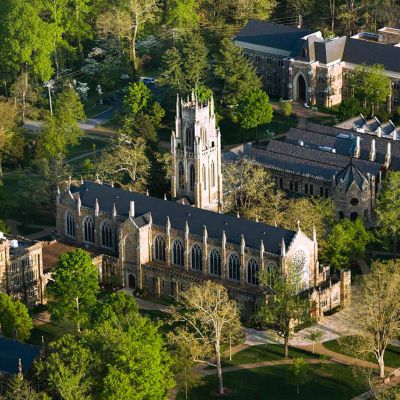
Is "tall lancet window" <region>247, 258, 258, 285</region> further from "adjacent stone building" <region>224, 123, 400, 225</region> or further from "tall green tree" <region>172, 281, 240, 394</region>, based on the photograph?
"adjacent stone building" <region>224, 123, 400, 225</region>

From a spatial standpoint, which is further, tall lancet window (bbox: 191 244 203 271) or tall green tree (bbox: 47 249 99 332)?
tall lancet window (bbox: 191 244 203 271)

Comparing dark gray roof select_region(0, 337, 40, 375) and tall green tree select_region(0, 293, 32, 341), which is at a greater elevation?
dark gray roof select_region(0, 337, 40, 375)

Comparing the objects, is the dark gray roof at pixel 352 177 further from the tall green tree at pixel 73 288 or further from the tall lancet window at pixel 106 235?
the tall green tree at pixel 73 288

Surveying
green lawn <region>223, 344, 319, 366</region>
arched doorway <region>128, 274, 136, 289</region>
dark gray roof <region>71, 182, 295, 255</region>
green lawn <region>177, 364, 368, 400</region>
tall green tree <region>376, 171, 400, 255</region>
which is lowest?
green lawn <region>177, 364, 368, 400</region>

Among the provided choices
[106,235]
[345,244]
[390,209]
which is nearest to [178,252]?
[106,235]

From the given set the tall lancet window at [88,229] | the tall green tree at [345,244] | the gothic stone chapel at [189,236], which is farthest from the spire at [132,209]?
the tall green tree at [345,244]

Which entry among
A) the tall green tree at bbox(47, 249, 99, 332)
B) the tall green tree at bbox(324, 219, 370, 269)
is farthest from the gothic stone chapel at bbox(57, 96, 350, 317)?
the tall green tree at bbox(47, 249, 99, 332)

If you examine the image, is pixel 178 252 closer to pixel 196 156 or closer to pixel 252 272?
pixel 252 272
